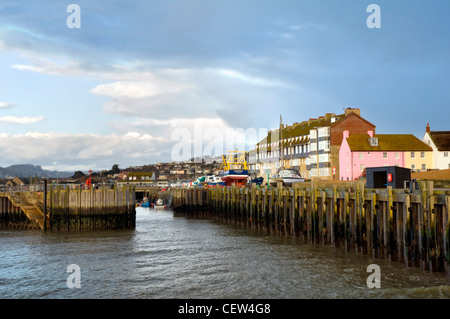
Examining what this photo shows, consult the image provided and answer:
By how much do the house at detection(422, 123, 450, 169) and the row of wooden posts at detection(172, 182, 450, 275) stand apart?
42.2m

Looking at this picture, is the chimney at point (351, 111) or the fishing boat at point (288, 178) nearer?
the fishing boat at point (288, 178)

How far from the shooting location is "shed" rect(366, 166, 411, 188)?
25.9 meters

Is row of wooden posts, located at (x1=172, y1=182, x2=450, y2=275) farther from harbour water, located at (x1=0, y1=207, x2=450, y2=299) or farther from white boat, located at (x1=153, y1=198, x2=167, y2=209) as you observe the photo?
white boat, located at (x1=153, y1=198, x2=167, y2=209)

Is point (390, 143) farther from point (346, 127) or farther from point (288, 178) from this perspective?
point (288, 178)

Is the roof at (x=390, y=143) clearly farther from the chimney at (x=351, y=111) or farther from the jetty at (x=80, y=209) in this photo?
the jetty at (x=80, y=209)

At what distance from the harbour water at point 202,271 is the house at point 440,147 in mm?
46536

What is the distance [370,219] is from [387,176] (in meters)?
6.12

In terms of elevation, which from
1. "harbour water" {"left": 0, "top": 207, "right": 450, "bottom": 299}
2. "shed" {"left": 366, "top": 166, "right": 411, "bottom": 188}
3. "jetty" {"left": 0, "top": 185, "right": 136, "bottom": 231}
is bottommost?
"harbour water" {"left": 0, "top": 207, "right": 450, "bottom": 299}

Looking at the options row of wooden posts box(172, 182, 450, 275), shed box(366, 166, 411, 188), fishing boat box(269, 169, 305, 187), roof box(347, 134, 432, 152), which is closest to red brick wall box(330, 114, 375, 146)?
roof box(347, 134, 432, 152)

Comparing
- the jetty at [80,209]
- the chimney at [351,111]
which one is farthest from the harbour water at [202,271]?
the chimney at [351,111]

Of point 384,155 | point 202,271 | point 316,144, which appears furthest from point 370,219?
point 316,144

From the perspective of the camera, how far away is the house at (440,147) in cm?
6750

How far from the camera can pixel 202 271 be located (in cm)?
2025
